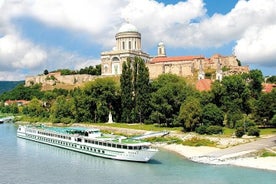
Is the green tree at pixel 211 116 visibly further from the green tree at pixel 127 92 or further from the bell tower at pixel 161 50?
the bell tower at pixel 161 50

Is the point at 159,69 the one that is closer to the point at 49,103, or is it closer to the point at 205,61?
the point at 205,61

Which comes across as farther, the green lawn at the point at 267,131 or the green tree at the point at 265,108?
the green tree at the point at 265,108

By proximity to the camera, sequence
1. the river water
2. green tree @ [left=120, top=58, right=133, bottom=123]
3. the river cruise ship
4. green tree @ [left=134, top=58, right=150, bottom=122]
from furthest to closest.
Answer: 1. green tree @ [left=120, top=58, right=133, bottom=123]
2. green tree @ [left=134, top=58, right=150, bottom=122]
3. the river cruise ship
4. the river water

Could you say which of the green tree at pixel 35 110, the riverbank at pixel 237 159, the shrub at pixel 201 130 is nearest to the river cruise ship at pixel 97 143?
the riverbank at pixel 237 159

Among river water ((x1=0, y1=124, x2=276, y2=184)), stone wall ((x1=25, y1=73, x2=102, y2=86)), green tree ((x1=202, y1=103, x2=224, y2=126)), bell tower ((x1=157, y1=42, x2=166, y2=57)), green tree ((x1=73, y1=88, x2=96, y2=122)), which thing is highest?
bell tower ((x1=157, y1=42, x2=166, y2=57))

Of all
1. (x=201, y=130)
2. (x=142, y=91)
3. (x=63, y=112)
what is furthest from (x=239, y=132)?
(x=63, y=112)

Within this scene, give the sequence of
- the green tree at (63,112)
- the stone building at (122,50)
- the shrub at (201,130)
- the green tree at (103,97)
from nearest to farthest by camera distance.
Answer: the shrub at (201,130), the green tree at (103,97), the green tree at (63,112), the stone building at (122,50)

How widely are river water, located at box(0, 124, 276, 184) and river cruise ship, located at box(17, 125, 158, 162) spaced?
0.70 metres

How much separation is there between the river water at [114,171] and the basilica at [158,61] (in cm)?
5130

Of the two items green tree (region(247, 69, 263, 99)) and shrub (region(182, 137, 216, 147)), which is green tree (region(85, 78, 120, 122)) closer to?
green tree (region(247, 69, 263, 99))

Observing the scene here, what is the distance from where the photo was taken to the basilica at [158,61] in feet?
302

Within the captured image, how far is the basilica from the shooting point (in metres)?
92.1

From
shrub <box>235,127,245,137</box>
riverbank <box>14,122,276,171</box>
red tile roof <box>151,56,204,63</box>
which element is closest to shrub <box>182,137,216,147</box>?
riverbank <box>14,122,276,171</box>

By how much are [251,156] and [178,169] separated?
6.26 metres
